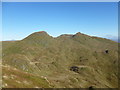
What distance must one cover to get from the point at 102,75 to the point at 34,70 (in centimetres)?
9497

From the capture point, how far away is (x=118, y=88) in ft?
587

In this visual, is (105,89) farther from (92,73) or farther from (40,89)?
(40,89)

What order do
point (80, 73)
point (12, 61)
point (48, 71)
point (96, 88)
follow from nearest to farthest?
point (96, 88), point (12, 61), point (48, 71), point (80, 73)

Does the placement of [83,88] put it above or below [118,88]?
above

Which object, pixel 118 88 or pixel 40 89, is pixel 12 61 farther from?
pixel 118 88

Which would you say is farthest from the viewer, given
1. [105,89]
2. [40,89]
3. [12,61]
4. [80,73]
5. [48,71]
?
[80,73]

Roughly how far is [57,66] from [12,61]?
6037 cm

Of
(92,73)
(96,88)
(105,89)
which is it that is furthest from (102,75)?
(96,88)

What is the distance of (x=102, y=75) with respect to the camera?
652 feet

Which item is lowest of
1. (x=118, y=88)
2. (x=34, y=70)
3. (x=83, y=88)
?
(x=118, y=88)

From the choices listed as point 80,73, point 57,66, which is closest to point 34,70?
point 57,66

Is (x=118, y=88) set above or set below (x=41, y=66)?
below

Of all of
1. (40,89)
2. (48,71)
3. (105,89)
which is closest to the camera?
(40,89)

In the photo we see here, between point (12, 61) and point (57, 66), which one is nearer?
point (12, 61)
